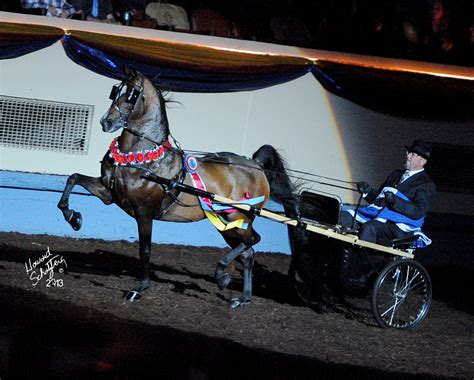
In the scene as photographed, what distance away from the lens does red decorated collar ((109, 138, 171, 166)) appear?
8.62 m

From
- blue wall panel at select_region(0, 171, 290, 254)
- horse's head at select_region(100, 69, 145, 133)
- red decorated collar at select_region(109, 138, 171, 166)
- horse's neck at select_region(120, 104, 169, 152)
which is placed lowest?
blue wall panel at select_region(0, 171, 290, 254)

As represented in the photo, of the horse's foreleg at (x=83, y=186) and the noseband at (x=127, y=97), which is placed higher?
the noseband at (x=127, y=97)

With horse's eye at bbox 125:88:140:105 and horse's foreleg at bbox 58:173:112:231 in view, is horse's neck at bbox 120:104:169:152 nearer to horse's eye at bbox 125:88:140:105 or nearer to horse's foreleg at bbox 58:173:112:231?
horse's eye at bbox 125:88:140:105

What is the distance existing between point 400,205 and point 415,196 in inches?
9.7

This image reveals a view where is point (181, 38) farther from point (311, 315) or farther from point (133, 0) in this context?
point (311, 315)

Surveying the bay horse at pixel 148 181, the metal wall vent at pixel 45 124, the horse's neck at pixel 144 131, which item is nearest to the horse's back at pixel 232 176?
the bay horse at pixel 148 181

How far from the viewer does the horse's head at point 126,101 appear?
8414 millimetres

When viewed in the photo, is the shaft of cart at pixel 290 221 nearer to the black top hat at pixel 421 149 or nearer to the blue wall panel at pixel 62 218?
the black top hat at pixel 421 149

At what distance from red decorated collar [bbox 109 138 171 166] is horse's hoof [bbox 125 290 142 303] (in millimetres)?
1347

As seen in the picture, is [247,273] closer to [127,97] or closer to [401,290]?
[401,290]

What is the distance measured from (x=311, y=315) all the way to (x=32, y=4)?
19.7 ft

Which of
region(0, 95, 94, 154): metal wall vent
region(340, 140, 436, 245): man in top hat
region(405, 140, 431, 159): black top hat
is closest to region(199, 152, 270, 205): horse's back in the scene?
region(340, 140, 436, 245): man in top hat

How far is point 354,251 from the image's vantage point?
909 cm

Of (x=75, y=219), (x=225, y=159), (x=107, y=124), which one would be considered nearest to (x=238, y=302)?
(x=225, y=159)
